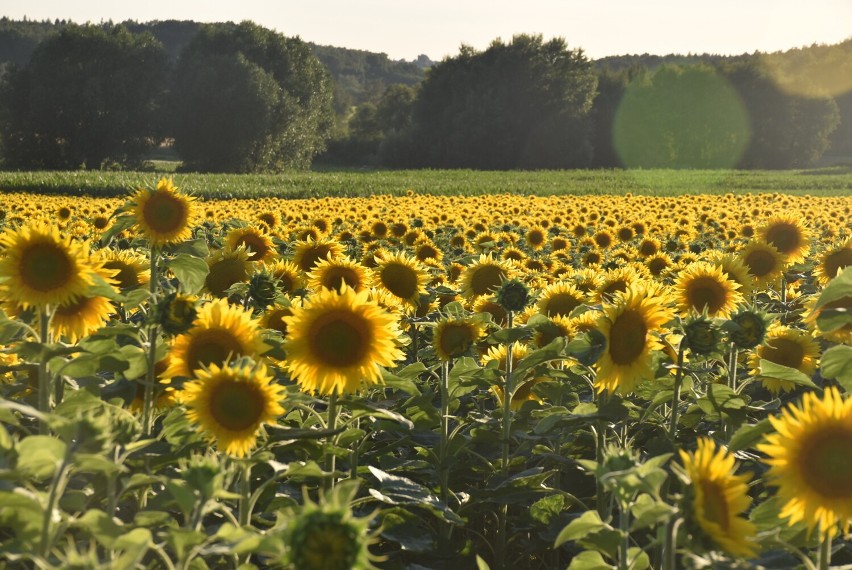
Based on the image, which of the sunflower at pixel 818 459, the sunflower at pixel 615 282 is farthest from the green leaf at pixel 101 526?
the sunflower at pixel 615 282

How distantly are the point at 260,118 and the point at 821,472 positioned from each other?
6346cm

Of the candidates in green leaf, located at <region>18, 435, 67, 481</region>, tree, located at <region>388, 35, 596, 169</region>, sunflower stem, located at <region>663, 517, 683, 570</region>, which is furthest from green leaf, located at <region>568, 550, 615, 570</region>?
tree, located at <region>388, 35, 596, 169</region>

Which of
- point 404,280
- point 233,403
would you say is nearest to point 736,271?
point 404,280

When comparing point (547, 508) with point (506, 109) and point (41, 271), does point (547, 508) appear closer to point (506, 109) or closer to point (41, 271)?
point (41, 271)

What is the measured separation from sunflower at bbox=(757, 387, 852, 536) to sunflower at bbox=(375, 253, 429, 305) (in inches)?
103

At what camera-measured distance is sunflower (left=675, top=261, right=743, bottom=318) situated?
4.07 m

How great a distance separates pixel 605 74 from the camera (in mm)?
86000

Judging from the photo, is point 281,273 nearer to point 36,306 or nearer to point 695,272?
point 36,306

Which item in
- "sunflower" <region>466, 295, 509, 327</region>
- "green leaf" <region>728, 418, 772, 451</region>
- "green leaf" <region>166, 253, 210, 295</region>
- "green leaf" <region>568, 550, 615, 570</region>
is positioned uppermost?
"green leaf" <region>166, 253, 210, 295</region>

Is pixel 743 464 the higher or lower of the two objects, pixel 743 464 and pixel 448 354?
the lower

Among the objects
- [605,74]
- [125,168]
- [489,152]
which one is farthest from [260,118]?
[605,74]

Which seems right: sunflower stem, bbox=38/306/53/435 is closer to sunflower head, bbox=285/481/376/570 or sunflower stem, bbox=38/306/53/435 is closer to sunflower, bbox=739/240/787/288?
sunflower head, bbox=285/481/376/570

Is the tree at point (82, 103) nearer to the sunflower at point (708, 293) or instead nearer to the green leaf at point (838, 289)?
the sunflower at point (708, 293)

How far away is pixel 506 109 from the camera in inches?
2724
